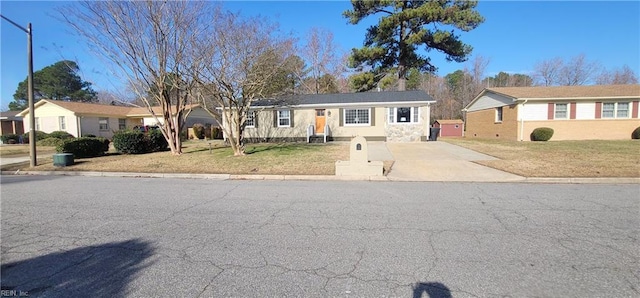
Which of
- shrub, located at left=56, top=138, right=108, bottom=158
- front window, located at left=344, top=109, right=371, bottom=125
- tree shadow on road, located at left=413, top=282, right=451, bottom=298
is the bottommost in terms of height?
tree shadow on road, located at left=413, top=282, right=451, bottom=298

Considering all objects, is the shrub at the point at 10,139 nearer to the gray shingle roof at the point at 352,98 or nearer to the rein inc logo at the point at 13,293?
the gray shingle roof at the point at 352,98

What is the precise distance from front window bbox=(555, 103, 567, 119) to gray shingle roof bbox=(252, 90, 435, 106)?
9.46 meters

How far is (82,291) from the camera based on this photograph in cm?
275

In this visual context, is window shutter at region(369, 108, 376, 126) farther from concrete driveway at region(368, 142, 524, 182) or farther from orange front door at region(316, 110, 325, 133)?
concrete driveway at region(368, 142, 524, 182)

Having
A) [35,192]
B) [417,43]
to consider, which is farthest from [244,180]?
[417,43]

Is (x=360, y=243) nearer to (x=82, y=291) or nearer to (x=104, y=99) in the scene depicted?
(x=82, y=291)

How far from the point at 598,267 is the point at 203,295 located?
3.98 m

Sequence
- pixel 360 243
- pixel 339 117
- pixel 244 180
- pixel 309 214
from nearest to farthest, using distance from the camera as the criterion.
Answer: pixel 360 243 < pixel 309 214 < pixel 244 180 < pixel 339 117

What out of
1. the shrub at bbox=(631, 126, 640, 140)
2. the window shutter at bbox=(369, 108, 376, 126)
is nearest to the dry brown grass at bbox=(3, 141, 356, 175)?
the window shutter at bbox=(369, 108, 376, 126)

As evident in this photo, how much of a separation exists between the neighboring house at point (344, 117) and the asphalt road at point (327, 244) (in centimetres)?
1299

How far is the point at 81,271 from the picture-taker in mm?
3141

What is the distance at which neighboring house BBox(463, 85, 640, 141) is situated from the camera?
2023 centimetres

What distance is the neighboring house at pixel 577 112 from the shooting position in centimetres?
2023

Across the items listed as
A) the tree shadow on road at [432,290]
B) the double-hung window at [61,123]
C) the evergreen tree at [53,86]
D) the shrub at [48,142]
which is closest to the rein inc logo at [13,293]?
the tree shadow on road at [432,290]
